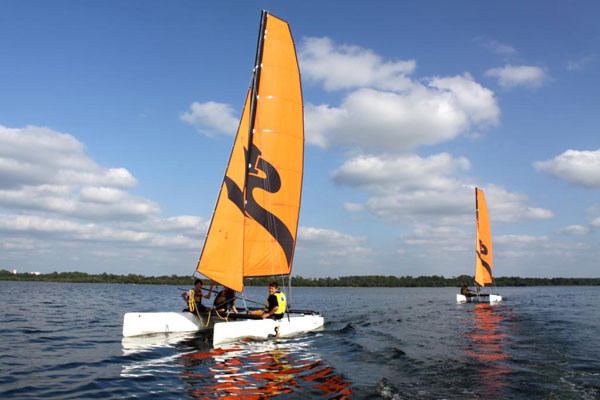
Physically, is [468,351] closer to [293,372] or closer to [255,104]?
[293,372]

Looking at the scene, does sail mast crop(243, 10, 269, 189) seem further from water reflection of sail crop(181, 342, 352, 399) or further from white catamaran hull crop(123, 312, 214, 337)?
water reflection of sail crop(181, 342, 352, 399)

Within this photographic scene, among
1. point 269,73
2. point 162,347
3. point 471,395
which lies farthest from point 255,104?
point 471,395

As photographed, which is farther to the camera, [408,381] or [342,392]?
[408,381]

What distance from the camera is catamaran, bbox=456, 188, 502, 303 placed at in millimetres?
38688

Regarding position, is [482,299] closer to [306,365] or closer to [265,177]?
[265,177]

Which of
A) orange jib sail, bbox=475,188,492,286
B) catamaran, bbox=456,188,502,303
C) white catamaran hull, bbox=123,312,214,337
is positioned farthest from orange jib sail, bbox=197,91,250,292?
orange jib sail, bbox=475,188,492,286

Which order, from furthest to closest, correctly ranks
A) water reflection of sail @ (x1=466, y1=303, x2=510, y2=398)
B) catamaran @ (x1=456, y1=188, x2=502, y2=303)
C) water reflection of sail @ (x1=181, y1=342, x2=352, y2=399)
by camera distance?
1. catamaran @ (x1=456, y1=188, x2=502, y2=303)
2. water reflection of sail @ (x1=466, y1=303, x2=510, y2=398)
3. water reflection of sail @ (x1=181, y1=342, x2=352, y2=399)

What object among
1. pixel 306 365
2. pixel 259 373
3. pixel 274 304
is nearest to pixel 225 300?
pixel 274 304

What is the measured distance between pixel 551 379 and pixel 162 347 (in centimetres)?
1043

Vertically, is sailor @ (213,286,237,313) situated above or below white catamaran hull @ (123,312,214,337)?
above

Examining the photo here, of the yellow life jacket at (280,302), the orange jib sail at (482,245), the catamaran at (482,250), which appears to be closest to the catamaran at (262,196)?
the yellow life jacket at (280,302)

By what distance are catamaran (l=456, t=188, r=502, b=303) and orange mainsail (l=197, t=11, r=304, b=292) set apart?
2685 cm

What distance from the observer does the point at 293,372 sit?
33.6ft

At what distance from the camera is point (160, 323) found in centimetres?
1498
